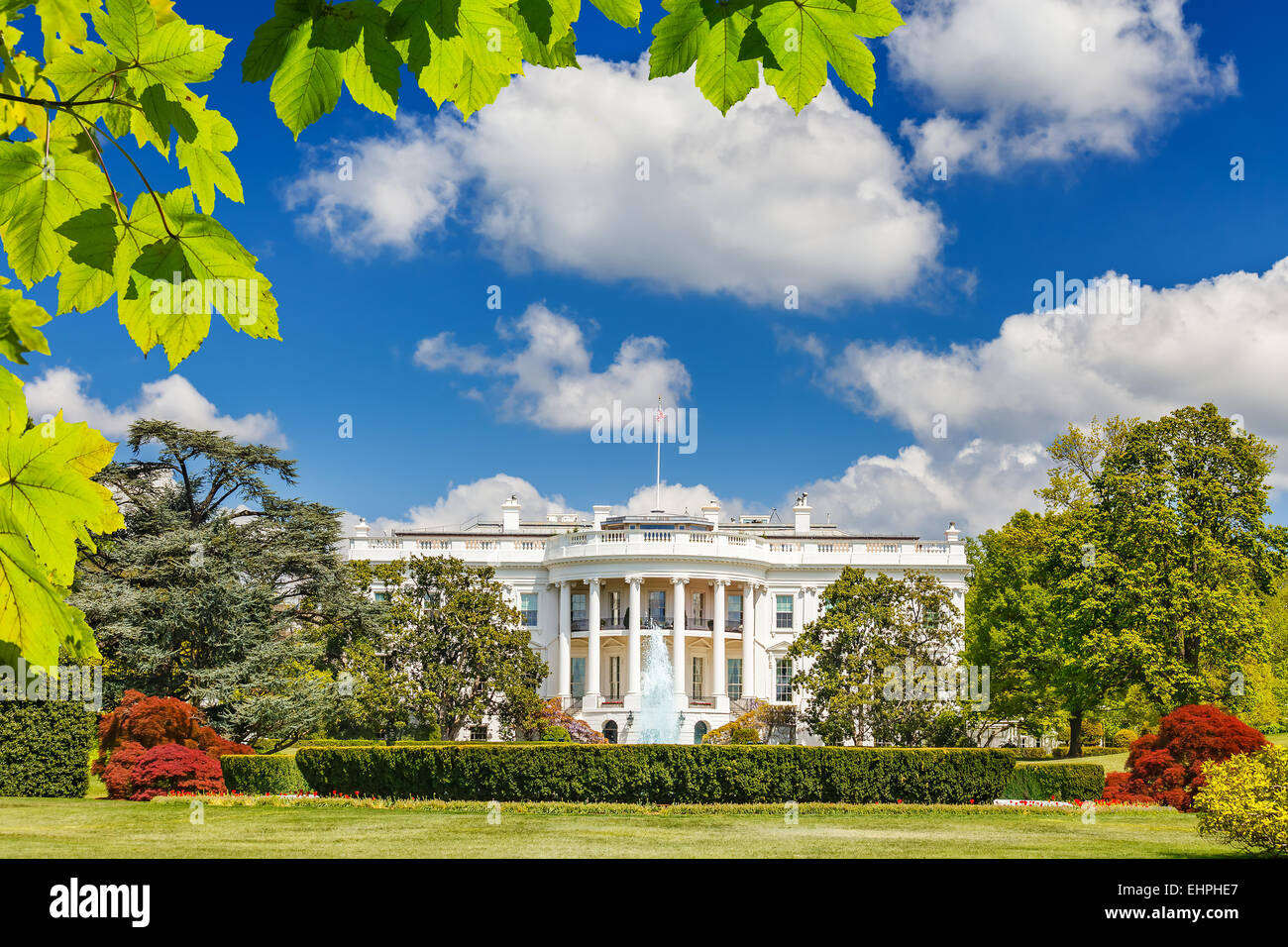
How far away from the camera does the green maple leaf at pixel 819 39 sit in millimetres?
1820

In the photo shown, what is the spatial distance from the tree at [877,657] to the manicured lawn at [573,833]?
9564 millimetres

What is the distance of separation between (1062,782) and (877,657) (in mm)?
8013

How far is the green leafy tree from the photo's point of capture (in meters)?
1.66

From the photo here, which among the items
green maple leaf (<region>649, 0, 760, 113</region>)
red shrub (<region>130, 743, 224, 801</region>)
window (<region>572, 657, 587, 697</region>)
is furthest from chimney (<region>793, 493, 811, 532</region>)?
green maple leaf (<region>649, 0, 760, 113</region>)

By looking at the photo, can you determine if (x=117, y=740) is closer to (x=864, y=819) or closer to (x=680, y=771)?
(x=680, y=771)

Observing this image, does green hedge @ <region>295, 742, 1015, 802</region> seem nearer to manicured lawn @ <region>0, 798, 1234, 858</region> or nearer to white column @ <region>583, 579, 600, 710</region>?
manicured lawn @ <region>0, 798, 1234, 858</region>

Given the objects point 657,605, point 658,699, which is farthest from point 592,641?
point 658,699

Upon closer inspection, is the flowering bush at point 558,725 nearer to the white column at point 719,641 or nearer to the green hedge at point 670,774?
the white column at point 719,641

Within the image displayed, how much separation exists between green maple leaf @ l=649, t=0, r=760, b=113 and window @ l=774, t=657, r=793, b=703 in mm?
52355

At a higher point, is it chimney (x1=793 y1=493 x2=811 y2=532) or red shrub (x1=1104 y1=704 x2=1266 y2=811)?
chimney (x1=793 y1=493 x2=811 y2=532)

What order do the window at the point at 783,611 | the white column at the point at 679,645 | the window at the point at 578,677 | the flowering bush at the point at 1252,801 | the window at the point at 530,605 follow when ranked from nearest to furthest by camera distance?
the flowering bush at the point at 1252,801, the white column at the point at 679,645, the window at the point at 578,677, the window at the point at 530,605, the window at the point at 783,611

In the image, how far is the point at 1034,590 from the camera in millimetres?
42719

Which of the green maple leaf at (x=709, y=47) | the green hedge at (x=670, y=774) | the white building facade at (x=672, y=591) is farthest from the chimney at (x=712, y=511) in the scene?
the green maple leaf at (x=709, y=47)
